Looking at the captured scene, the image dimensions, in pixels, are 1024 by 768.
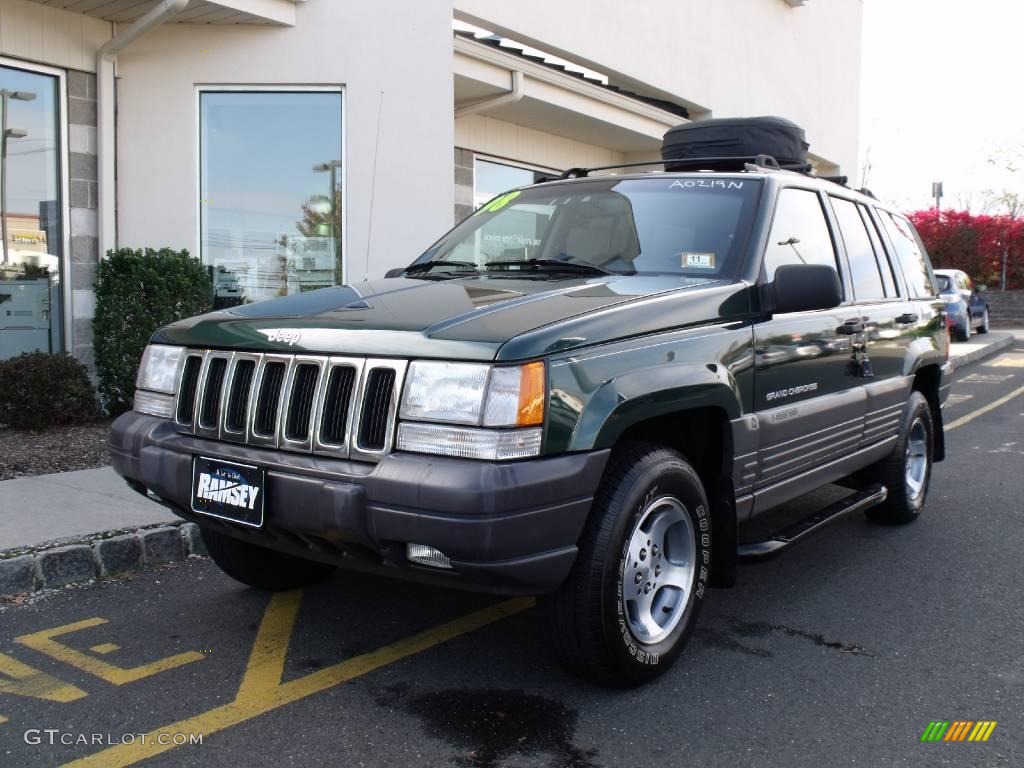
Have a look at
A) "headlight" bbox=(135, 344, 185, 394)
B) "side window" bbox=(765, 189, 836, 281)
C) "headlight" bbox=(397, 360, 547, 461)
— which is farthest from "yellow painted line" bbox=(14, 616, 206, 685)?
"side window" bbox=(765, 189, 836, 281)

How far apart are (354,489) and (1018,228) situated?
35.2m

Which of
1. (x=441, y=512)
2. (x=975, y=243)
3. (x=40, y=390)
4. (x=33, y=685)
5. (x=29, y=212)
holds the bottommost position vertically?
(x=33, y=685)

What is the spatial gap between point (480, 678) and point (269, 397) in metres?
1.28

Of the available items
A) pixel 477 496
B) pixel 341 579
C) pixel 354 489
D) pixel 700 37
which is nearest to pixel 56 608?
pixel 341 579

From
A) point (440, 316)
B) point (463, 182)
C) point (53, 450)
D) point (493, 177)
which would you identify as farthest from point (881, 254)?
point (493, 177)

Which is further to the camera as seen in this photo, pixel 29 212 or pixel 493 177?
pixel 493 177

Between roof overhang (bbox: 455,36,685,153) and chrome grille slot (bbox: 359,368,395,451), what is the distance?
8032 mm

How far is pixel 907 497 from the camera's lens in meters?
5.77

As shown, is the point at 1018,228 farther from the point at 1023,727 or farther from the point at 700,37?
the point at 1023,727

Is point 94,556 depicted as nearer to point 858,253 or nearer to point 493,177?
point 858,253

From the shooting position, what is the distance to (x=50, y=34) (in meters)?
8.19

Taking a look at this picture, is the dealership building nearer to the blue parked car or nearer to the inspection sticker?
the inspection sticker

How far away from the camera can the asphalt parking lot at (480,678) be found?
3.01 metres

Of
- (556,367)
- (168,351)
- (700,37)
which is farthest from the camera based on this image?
(700,37)
